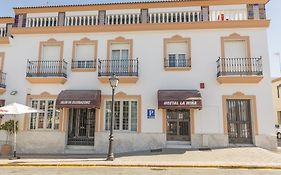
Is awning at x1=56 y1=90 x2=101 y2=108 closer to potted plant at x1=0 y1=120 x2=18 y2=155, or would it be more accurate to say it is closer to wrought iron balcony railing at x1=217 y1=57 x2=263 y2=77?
potted plant at x1=0 y1=120 x2=18 y2=155

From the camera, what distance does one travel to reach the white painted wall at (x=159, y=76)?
1291 centimetres

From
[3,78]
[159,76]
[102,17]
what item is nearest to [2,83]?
[3,78]

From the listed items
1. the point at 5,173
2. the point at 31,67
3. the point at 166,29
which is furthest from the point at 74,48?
the point at 5,173

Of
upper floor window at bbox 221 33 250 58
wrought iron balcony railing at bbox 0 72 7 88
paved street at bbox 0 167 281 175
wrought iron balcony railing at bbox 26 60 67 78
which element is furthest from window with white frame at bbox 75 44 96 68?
upper floor window at bbox 221 33 250 58

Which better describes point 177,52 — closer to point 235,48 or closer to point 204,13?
point 204,13

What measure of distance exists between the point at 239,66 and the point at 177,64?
346 centimetres

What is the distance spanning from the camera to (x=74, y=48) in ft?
47.7

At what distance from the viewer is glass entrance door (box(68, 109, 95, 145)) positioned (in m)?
14.7

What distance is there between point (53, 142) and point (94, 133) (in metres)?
2.41

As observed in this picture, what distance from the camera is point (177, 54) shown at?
13.9 metres

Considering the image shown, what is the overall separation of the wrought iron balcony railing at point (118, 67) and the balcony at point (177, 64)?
1768 millimetres

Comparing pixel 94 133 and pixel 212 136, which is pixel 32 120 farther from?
pixel 212 136

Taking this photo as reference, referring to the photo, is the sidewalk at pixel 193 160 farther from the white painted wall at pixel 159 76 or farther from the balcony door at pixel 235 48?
the balcony door at pixel 235 48

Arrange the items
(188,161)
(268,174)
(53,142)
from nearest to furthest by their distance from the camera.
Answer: (268,174) < (188,161) < (53,142)
